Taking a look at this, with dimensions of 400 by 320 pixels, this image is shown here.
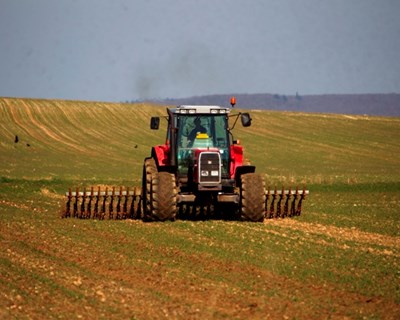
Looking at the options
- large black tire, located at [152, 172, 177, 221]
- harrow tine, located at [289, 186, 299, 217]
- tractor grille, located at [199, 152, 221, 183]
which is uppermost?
tractor grille, located at [199, 152, 221, 183]

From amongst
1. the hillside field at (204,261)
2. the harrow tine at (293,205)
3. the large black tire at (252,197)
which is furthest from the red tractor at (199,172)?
the harrow tine at (293,205)

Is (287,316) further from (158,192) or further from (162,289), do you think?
(158,192)

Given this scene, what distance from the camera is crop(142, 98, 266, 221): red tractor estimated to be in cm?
2011

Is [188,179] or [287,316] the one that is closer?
[287,316]

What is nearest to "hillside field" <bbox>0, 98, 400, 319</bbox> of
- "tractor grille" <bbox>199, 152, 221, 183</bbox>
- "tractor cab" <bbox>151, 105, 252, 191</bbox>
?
"tractor grille" <bbox>199, 152, 221, 183</bbox>

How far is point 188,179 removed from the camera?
20859 millimetres

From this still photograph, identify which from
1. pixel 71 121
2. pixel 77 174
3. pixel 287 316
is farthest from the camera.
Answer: pixel 71 121

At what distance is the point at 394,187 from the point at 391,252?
1971cm

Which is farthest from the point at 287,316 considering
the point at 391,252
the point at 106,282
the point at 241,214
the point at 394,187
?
the point at 394,187

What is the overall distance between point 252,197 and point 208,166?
3.95 ft

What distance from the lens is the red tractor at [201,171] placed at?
66.0 feet

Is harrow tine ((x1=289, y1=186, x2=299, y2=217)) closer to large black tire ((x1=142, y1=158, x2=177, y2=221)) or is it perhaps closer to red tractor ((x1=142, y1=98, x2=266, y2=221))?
red tractor ((x1=142, y1=98, x2=266, y2=221))

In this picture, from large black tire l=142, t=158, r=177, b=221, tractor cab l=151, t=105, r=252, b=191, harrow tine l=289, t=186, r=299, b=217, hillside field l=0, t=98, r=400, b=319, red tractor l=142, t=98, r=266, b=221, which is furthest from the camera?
harrow tine l=289, t=186, r=299, b=217

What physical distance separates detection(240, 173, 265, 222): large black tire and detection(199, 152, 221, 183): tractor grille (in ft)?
2.15
